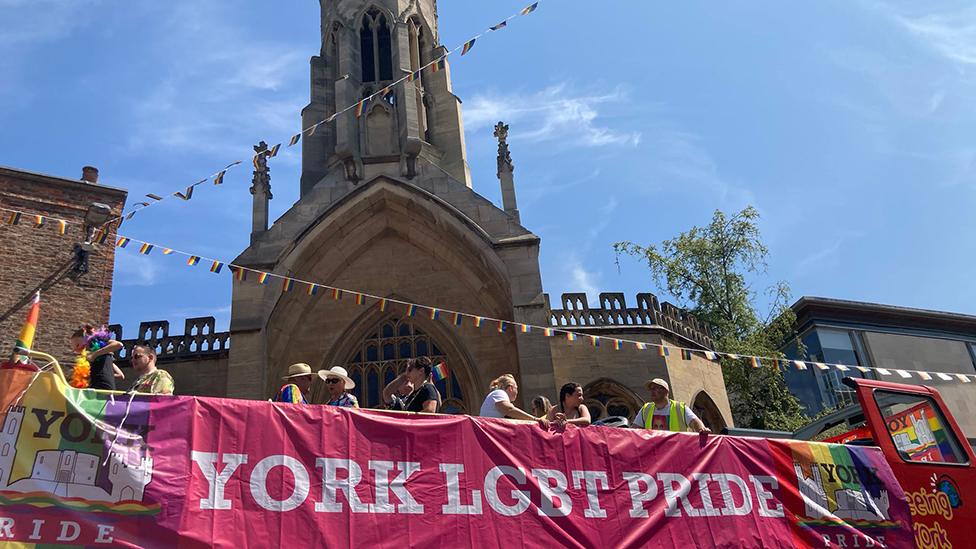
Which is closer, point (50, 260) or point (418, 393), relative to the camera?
point (418, 393)

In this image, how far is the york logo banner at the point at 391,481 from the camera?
429 centimetres

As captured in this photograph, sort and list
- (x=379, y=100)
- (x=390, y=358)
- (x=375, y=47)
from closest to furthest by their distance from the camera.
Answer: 1. (x=390, y=358)
2. (x=379, y=100)
3. (x=375, y=47)

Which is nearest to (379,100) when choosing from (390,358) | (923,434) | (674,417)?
(390,358)

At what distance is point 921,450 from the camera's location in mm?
6918

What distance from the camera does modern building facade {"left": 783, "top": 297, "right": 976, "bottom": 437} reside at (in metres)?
22.9

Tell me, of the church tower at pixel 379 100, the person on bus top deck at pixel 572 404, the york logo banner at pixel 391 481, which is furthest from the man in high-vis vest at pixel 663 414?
the church tower at pixel 379 100

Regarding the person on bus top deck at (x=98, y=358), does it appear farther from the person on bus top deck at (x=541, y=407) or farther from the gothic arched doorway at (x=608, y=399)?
the gothic arched doorway at (x=608, y=399)

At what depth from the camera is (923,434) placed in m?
6.96

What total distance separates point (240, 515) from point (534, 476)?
2.09 m

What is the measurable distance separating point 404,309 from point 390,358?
1.19 meters

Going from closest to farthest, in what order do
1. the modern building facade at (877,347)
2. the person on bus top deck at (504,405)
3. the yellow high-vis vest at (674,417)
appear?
1. the person on bus top deck at (504,405)
2. the yellow high-vis vest at (674,417)
3. the modern building facade at (877,347)

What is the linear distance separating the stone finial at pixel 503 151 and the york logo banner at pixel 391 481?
Result: 12.2 meters

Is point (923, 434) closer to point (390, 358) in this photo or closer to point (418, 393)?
point (418, 393)

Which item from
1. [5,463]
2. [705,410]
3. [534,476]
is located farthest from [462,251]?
[5,463]
